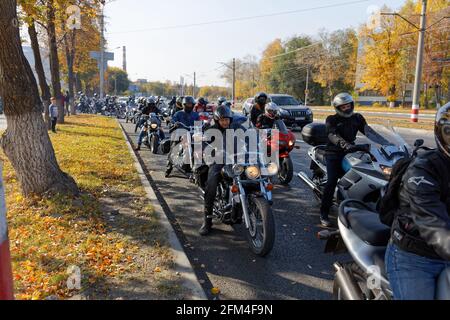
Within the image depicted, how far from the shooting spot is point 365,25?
47.1m

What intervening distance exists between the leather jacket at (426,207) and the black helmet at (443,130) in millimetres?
46

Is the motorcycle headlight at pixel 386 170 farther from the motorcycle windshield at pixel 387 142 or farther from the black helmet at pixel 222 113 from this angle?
the black helmet at pixel 222 113

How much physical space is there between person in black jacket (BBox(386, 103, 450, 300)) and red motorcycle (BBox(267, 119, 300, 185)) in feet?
17.1

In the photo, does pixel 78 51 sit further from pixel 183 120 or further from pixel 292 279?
pixel 292 279

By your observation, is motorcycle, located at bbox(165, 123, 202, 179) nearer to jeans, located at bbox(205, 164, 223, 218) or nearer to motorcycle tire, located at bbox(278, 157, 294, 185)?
jeans, located at bbox(205, 164, 223, 218)

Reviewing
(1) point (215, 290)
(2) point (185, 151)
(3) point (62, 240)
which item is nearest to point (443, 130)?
(1) point (215, 290)

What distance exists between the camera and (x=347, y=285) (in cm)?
268

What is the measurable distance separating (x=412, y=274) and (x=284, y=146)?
561 cm

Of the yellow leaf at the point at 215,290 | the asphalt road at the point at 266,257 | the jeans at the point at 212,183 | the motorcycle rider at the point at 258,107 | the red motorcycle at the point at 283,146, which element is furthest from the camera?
the motorcycle rider at the point at 258,107

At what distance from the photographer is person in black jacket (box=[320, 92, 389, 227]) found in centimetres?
545

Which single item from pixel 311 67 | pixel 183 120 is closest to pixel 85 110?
pixel 183 120

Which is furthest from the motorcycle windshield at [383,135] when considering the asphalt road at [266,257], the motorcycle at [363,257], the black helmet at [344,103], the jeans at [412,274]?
the jeans at [412,274]

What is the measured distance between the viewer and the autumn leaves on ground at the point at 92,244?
3658mm

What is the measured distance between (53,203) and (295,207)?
3.84 m
